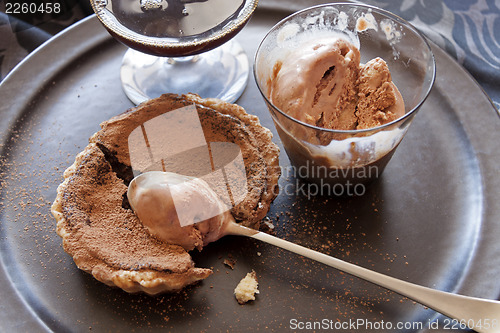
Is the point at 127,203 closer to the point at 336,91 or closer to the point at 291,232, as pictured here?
the point at 291,232

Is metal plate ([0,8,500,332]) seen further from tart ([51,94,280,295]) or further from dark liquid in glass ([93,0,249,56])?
dark liquid in glass ([93,0,249,56])

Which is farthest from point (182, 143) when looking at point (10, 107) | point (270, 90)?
point (10, 107)

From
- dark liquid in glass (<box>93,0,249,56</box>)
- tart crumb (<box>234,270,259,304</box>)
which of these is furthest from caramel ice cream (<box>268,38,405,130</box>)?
tart crumb (<box>234,270,259,304</box>)

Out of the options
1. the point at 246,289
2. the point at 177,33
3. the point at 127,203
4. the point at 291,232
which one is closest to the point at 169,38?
the point at 177,33

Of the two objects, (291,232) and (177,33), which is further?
(177,33)

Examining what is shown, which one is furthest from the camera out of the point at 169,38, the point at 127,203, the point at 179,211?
the point at 169,38

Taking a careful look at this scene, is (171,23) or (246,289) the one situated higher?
(171,23)
